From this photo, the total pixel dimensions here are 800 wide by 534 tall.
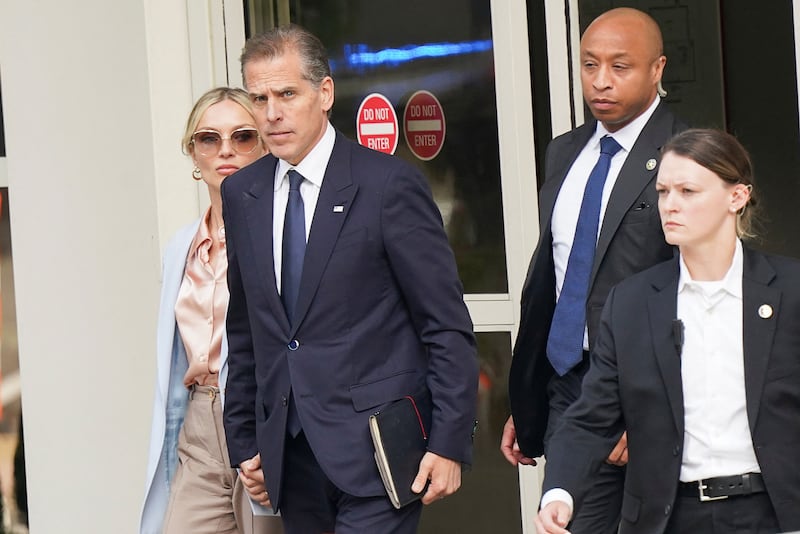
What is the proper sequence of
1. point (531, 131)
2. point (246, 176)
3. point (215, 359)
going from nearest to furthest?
point (246, 176) < point (215, 359) < point (531, 131)

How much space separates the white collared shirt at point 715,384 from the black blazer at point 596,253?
0.58 metres

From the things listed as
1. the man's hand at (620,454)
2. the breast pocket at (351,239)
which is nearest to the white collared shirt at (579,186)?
the man's hand at (620,454)

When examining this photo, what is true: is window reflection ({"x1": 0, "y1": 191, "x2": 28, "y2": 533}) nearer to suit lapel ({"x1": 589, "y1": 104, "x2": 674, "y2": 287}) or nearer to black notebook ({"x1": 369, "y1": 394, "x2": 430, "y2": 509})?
black notebook ({"x1": 369, "y1": 394, "x2": 430, "y2": 509})

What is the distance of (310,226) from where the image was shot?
3.84m

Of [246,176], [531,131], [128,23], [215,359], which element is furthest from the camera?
[128,23]

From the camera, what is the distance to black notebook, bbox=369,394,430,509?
Answer: 12.2 ft

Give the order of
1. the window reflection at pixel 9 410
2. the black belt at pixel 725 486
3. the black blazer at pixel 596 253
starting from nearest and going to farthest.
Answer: the black belt at pixel 725 486
the black blazer at pixel 596 253
the window reflection at pixel 9 410

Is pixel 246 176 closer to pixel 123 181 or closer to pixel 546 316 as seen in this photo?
pixel 546 316

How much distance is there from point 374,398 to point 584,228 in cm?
84

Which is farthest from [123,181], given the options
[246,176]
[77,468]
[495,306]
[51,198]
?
[246,176]

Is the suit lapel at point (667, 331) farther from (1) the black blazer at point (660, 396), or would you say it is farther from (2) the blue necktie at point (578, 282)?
(2) the blue necktie at point (578, 282)

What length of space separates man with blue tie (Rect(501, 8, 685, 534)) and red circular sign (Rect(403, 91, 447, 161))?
4.61 ft

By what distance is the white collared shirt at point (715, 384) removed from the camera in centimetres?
330

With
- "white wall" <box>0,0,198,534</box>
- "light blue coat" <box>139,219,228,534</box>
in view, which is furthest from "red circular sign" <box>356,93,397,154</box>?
"light blue coat" <box>139,219,228,534</box>
